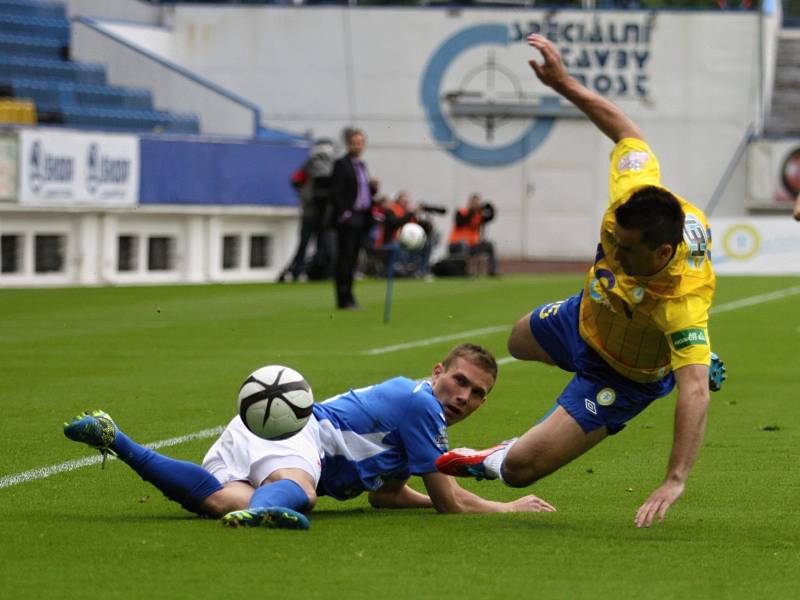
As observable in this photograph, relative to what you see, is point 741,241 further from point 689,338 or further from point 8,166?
point 689,338

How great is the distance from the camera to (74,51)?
3312cm

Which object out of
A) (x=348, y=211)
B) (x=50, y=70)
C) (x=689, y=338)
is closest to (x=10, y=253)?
(x=50, y=70)

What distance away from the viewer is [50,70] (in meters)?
31.4

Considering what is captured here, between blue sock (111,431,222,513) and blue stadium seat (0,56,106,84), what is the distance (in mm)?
24472

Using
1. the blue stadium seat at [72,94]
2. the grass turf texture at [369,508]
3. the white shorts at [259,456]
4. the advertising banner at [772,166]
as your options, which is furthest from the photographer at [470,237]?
the white shorts at [259,456]

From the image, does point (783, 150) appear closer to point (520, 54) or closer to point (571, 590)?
point (520, 54)

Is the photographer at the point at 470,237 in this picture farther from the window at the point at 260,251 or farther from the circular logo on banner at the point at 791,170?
the circular logo on banner at the point at 791,170

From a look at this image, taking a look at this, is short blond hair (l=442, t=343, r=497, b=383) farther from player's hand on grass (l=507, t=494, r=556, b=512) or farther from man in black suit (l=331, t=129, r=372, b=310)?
man in black suit (l=331, t=129, r=372, b=310)

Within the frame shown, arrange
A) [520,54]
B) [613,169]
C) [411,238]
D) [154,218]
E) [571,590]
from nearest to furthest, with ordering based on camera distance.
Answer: [571,590], [613,169], [411,238], [154,218], [520,54]

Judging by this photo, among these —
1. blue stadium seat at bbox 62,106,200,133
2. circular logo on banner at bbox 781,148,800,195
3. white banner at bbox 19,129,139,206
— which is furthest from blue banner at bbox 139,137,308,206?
circular logo on banner at bbox 781,148,800,195

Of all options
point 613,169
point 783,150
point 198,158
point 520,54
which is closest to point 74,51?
point 198,158

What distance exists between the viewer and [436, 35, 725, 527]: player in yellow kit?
6.44 metres

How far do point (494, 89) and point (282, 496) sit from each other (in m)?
35.9

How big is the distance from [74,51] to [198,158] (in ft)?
16.7
